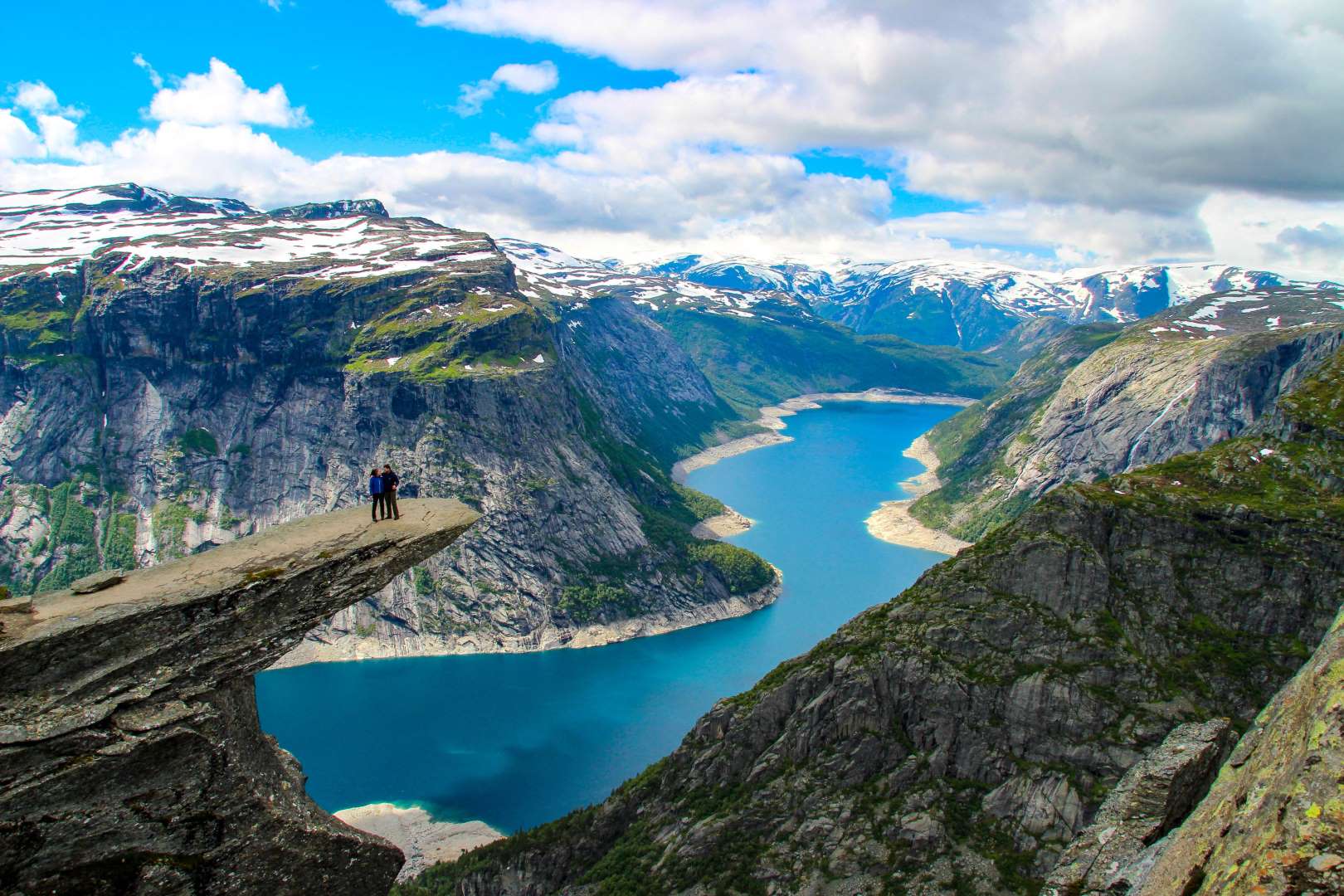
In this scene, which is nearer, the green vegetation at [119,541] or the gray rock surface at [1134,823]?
the gray rock surface at [1134,823]

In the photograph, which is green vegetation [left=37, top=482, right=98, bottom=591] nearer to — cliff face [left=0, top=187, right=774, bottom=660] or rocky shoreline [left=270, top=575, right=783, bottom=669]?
cliff face [left=0, top=187, right=774, bottom=660]

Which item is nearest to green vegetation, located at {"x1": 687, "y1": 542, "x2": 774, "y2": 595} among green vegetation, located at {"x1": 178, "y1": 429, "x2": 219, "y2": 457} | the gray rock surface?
green vegetation, located at {"x1": 178, "y1": 429, "x2": 219, "y2": 457}

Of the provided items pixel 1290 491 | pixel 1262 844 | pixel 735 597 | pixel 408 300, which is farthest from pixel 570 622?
pixel 1262 844

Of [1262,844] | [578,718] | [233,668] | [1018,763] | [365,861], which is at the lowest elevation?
[578,718]

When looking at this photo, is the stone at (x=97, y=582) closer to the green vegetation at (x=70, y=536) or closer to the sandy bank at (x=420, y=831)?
the sandy bank at (x=420, y=831)

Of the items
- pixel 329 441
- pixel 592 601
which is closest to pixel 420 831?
pixel 592 601

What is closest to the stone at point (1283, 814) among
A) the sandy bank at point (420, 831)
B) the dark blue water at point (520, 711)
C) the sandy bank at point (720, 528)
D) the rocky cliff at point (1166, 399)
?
the sandy bank at point (420, 831)

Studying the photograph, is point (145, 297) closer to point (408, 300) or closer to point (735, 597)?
point (408, 300)
